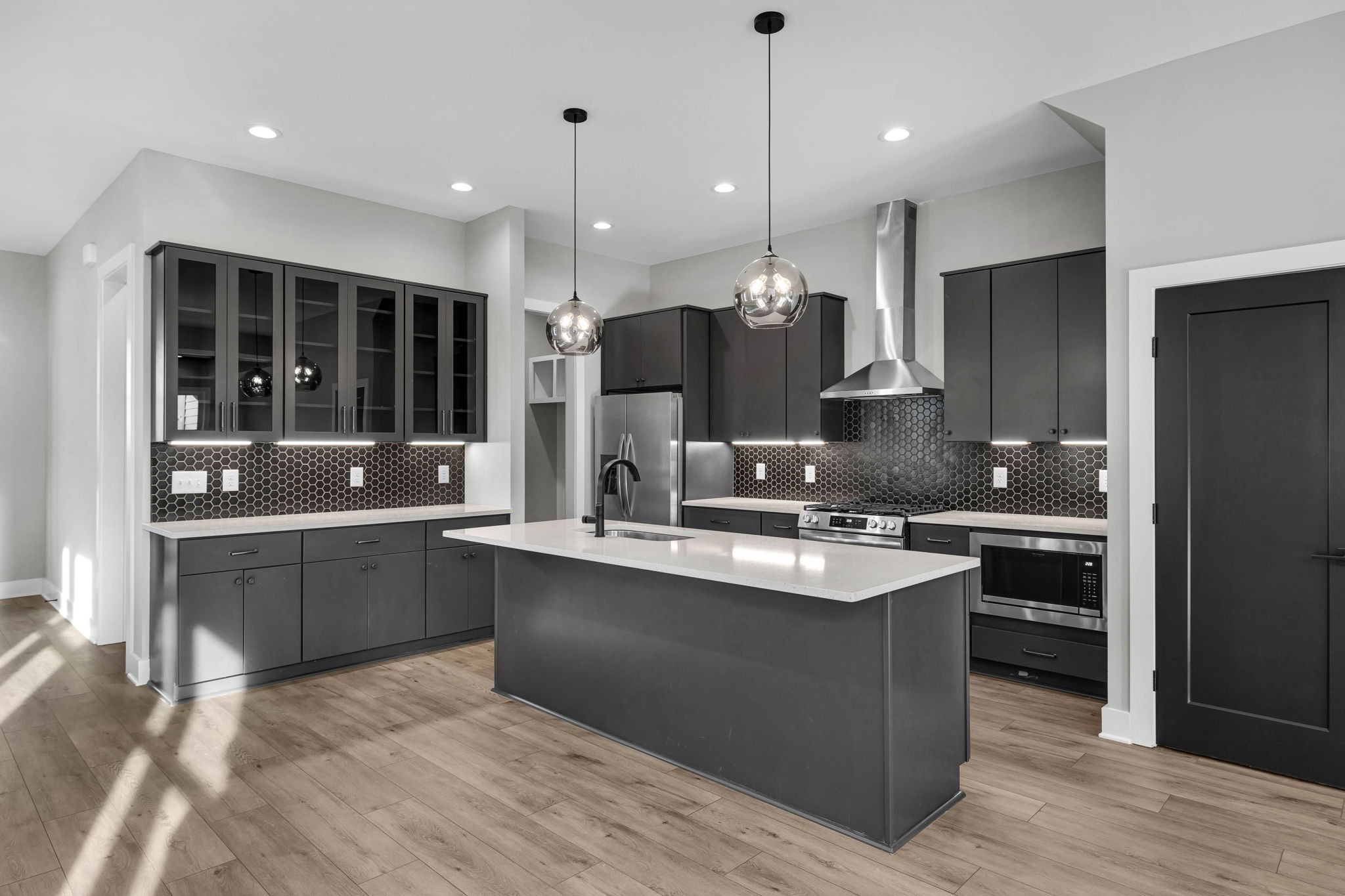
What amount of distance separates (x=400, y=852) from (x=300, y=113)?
11.3ft

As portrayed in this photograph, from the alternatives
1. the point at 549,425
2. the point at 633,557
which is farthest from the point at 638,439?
the point at 633,557

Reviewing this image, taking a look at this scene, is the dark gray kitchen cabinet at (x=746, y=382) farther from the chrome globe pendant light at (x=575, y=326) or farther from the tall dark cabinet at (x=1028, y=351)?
the chrome globe pendant light at (x=575, y=326)

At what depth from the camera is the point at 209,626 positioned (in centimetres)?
392

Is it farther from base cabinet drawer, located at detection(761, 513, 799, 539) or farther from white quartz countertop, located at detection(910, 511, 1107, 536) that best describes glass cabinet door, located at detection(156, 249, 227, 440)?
white quartz countertop, located at detection(910, 511, 1107, 536)

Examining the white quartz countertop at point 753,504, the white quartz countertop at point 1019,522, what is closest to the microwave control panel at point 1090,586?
the white quartz countertop at point 1019,522

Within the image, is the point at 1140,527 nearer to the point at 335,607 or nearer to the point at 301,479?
the point at 335,607

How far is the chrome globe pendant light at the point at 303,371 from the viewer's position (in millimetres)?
4523

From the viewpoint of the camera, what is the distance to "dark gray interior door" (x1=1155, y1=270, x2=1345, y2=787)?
289cm

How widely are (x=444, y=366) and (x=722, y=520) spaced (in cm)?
227

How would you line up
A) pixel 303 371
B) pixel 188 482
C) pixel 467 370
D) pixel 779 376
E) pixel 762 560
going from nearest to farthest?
1. pixel 762 560
2. pixel 188 482
3. pixel 303 371
4. pixel 467 370
5. pixel 779 376

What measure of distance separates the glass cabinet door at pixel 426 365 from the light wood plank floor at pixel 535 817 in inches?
78.7

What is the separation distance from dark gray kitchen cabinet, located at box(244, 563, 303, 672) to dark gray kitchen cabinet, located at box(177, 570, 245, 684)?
4cm

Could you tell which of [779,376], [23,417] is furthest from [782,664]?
[23,417]

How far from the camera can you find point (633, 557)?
113 inches
